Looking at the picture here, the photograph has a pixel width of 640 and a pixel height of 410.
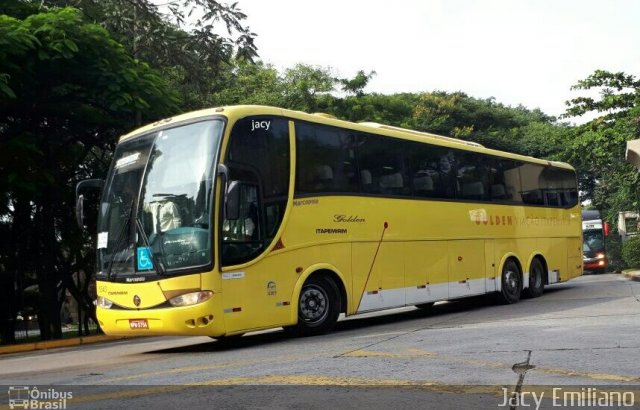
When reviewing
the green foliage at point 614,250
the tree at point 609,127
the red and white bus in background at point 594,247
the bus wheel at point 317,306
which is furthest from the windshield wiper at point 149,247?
the green foliage at point 614,250

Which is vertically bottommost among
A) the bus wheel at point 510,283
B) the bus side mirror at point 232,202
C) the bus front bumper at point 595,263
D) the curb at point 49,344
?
the curb at point 49,344

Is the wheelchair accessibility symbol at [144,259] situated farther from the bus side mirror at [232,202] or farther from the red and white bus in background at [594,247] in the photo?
the red and white bus in background at [594,247]

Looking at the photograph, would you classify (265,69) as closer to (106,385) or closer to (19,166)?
(19,166)

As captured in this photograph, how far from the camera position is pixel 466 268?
13609 millimetres

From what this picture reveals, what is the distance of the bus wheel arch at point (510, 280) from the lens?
48.8ft

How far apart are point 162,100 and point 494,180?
7552mm

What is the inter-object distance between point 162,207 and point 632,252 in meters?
27.4

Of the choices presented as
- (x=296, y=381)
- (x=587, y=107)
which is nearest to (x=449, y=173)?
(x=296, y=381)

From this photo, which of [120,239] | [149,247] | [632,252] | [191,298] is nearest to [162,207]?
[149,247]

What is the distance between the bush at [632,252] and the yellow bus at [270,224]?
2037 centimetres

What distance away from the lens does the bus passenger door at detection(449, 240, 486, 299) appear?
13.2m

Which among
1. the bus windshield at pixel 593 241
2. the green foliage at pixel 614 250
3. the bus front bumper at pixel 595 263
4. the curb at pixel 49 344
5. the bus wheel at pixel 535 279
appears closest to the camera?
the curb at pixel 49 344

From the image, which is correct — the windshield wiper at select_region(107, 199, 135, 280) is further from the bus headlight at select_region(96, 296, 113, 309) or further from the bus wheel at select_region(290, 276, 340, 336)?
the bus wheel at select_region(290, 276, 340, 336)

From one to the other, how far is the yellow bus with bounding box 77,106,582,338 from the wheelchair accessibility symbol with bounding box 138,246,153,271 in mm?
26
